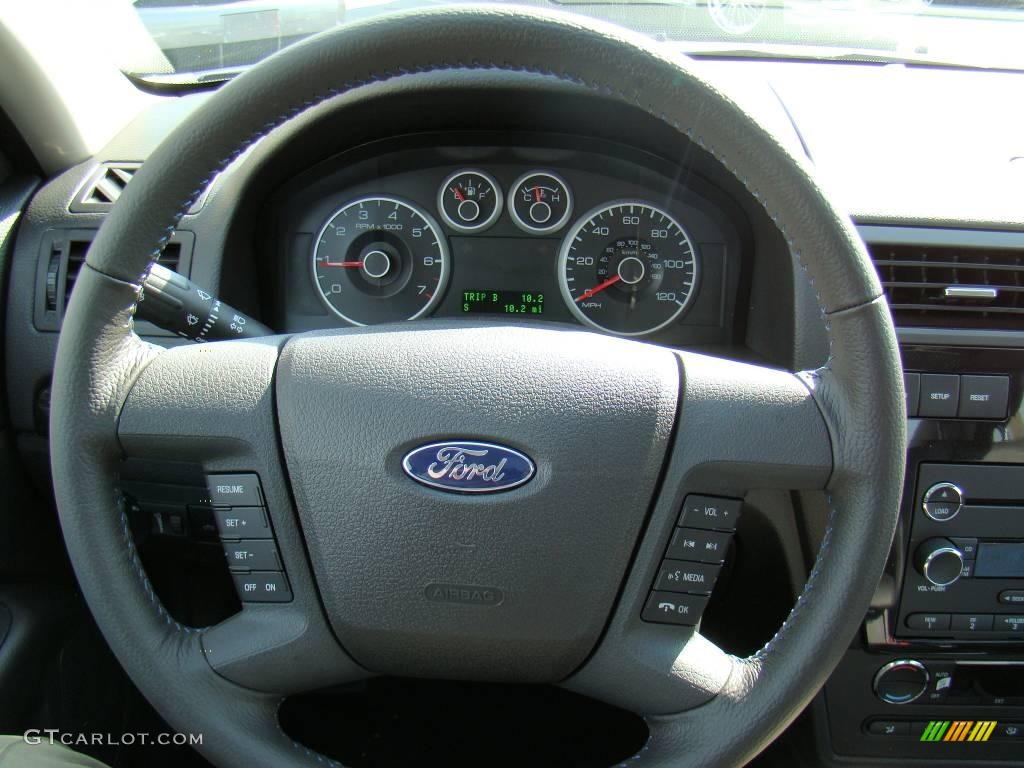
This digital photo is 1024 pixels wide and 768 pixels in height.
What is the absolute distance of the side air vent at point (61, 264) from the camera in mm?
1765

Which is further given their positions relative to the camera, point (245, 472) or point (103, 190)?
point (103, 190)

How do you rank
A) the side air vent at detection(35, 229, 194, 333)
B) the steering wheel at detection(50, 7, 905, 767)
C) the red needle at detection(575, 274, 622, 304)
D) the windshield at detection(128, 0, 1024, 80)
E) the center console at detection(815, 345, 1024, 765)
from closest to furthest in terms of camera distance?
the steering wheel at detection(50, 7, 905, 767), the center console at detection(815, 345, 1024, 765), the side air vent at detection(35, 229, 194, 333), the red needle at detection(575, 274, 622, 304), the windshield at detection(128, 0, 1024, 80)

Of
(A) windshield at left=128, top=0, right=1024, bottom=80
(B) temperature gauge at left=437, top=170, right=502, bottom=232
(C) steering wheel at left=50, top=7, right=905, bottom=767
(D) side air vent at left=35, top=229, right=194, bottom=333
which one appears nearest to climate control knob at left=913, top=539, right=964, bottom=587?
(C) steering wheel at left=50, top=7, right=905, bottom=767

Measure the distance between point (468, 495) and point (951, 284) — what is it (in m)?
0.97

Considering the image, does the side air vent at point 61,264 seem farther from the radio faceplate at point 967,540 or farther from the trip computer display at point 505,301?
the radio faceplate at point 967,540

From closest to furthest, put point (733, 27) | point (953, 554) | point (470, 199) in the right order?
point (953, 554), point (470, 199), point (733, 27)

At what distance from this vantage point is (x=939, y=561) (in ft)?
5.28

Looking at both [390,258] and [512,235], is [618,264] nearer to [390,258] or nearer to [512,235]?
[512,235]

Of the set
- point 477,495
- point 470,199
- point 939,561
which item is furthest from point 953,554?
point 470,199

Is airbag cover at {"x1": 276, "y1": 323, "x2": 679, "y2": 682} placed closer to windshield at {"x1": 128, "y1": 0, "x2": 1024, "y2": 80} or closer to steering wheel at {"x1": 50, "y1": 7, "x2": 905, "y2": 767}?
steering wheel at {"x1": 50, "y1": 7, "x2": 905, "y2": 767}

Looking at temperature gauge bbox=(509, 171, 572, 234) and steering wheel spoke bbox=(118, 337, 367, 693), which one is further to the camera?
temperature gauge bbox=(509, 171, 572, 234)

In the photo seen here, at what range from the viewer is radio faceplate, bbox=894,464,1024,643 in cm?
161

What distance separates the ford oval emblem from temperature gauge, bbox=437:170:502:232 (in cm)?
87

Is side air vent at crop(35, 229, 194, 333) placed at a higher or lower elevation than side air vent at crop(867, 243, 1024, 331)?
lower
